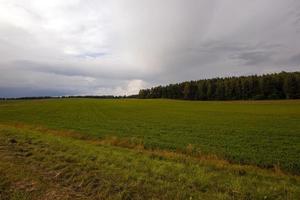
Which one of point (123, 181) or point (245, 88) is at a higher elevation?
point (245, 88)

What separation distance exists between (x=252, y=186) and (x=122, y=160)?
541cm

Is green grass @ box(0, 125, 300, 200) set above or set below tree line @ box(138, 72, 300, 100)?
below

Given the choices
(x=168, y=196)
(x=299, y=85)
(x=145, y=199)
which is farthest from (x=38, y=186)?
(x=299, y=85)

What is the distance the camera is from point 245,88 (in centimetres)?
11350

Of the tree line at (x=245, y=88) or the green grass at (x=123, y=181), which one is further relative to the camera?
the tree line at (x=245, y=88)

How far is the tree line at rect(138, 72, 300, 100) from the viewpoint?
339 feet

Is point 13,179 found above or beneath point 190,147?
above

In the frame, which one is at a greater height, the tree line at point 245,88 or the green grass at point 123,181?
the tree line at point 245,88

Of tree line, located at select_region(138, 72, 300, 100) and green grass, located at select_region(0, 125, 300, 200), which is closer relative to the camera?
green grass, located at select_region(0, 125, 300, 200)

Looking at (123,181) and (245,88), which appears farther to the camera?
(245,88)

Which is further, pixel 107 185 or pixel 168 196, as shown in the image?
pixel 107 185

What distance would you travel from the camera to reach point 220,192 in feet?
24.5

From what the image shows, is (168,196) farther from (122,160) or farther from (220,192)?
(122,160)

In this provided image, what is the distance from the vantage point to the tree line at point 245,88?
103250 mm
